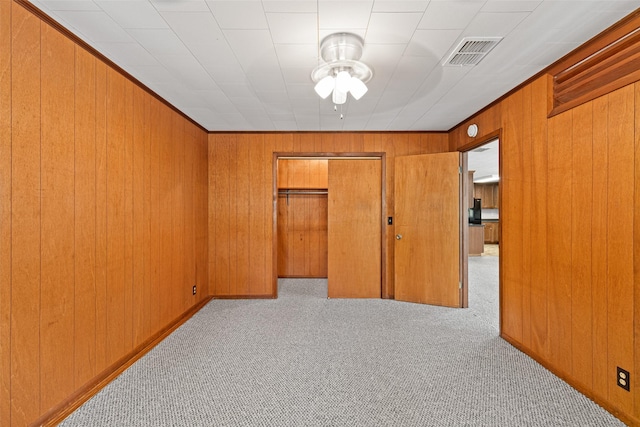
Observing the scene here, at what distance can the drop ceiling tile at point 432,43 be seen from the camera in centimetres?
174

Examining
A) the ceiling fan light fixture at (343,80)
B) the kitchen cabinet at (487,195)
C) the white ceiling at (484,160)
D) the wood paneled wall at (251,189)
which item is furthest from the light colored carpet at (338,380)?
the kitchen cabinet at (487,195)

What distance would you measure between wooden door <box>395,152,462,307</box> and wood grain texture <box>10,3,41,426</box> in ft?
11.6

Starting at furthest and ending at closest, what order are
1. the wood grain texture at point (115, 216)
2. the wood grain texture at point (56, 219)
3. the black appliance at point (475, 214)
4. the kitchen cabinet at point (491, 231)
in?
the kitchen cabinet at point (491, 231) < the black appliance at point (475, 214) < the wood grain texture at point (115, 216) < the wood grain texture at point (56, 219)

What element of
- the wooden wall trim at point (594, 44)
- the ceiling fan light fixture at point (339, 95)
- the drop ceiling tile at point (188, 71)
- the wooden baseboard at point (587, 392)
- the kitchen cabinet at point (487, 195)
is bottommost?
the wooden baseboard at point (587, 392)

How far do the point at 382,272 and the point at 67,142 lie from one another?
11.8ft


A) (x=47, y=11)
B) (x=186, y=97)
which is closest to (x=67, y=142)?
(x=47, y=11)

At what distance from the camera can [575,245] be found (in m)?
1.95

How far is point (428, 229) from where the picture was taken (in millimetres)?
3701

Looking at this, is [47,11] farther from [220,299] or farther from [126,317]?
[220,299]

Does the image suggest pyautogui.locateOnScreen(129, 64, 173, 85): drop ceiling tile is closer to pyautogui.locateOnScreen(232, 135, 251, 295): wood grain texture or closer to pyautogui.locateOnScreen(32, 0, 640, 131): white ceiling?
pyautogui.locateOnScreen(32, 0, 640, 131): white ceiling

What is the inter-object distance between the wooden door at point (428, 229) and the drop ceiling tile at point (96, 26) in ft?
10.5

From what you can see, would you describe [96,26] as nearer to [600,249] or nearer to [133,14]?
[133,14]

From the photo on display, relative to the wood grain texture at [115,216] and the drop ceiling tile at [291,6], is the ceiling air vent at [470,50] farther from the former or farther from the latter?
the wood grain texture at [115,216]

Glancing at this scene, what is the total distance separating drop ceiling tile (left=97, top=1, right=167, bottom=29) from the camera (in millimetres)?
1485
